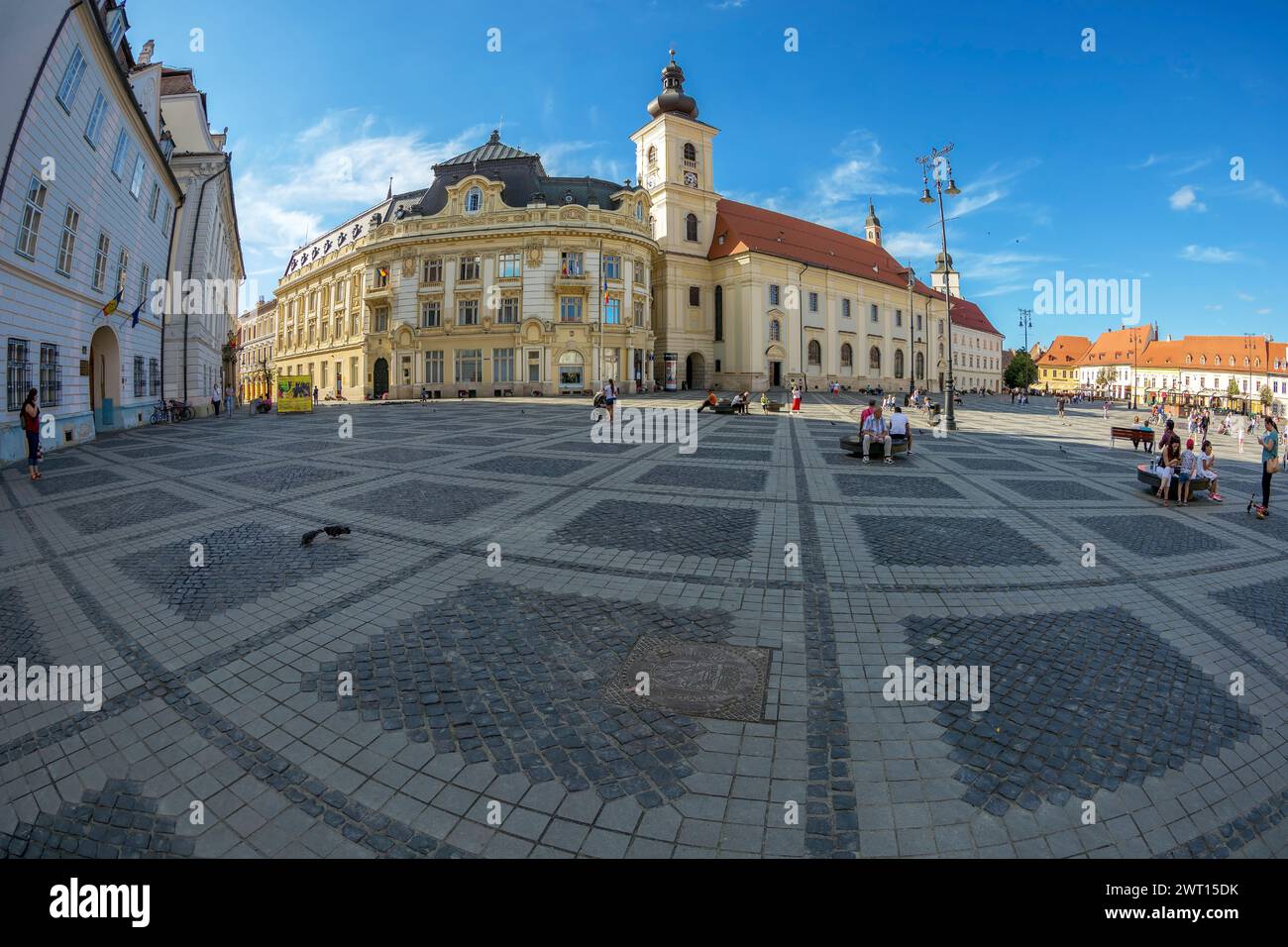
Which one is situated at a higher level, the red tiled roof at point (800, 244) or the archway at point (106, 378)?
the red tiled roof at point (800, 244)

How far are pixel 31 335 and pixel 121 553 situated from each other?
48.8ft

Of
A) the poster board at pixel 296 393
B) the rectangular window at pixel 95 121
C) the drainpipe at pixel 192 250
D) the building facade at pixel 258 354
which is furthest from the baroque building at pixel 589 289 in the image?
the rectangular window at pixel 95 121

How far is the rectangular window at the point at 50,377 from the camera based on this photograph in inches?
658

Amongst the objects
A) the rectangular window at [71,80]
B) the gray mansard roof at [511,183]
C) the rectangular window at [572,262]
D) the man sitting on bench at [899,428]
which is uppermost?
the gray mansard roof at [511,183]

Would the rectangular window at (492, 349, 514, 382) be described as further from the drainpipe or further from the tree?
the tree

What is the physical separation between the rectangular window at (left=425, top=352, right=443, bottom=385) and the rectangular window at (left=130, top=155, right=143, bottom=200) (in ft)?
80.0

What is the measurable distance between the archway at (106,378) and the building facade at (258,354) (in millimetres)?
42639

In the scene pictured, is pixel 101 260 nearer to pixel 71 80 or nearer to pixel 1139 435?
pixel 71 80

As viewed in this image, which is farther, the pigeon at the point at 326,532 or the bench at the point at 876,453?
the bench at the point at 876,453

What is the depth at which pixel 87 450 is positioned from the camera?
56.1 feet

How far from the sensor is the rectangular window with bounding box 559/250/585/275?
4578 cm

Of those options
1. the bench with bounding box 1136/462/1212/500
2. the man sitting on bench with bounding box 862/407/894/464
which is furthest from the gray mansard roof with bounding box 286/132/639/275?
the bench with bounding box 1136/462/1212/500

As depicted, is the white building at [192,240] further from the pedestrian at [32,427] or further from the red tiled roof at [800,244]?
the red tiled roof at [800,244]
